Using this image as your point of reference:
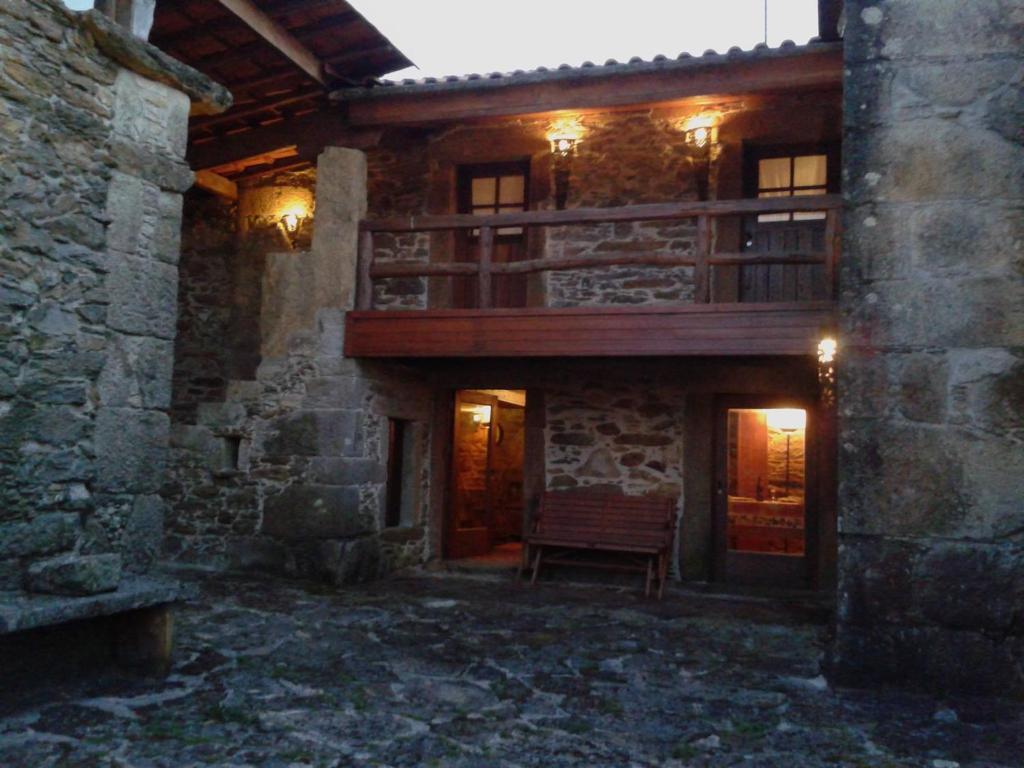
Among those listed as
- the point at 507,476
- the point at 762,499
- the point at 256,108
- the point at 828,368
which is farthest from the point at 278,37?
the point at 507,476

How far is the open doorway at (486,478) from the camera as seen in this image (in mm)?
9367

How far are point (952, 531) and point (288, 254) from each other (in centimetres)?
575

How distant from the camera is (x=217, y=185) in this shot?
9219mm

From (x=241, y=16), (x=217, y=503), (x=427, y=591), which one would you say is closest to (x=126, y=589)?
(x=427, y=591)

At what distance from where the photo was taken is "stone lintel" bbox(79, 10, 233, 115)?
13.9ft

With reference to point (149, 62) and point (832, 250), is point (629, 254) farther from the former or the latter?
point (149, 62)

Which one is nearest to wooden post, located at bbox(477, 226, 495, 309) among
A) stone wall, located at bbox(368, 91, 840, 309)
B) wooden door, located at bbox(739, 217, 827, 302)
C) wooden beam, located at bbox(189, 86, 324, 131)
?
stone wall, located at bbox(368, 91, 840, 309)

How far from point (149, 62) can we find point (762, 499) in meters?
6.68

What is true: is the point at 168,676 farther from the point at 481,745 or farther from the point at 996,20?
the point at 996,20

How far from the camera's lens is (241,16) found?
674 cm

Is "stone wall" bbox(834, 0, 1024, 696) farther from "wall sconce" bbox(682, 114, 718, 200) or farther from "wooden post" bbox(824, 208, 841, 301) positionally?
"wall sconce" bbox(682, 114, 718, 200)

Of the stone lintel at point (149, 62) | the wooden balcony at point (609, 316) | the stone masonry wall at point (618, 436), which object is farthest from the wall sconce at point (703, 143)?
the stone lintel at point (149, 62)

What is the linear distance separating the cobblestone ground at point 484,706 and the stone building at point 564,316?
0.59 meters

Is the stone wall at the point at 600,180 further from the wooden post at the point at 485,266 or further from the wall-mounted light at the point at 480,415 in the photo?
the wall-mounted light at the point at 480,415
